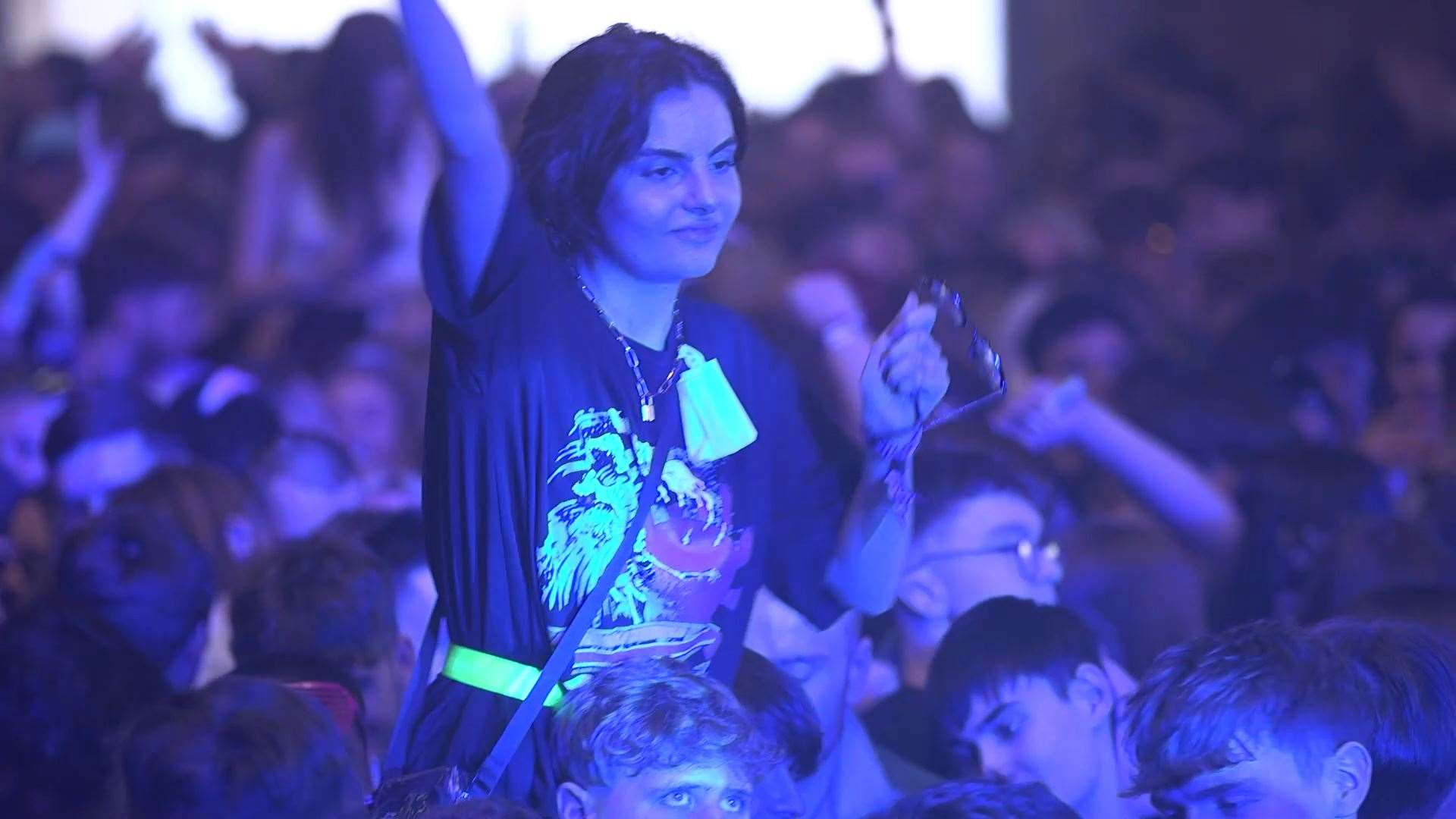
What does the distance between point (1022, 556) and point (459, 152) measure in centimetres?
183

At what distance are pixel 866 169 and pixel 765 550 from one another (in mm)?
4967

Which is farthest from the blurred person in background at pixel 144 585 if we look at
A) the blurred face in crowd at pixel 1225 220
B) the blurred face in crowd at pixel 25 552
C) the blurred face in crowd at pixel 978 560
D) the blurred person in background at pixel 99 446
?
the blurred face in crowd at pixel 1225 220

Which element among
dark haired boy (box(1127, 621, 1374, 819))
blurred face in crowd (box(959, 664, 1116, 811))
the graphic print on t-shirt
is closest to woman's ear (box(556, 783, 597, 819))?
the graphic print on t-shirt

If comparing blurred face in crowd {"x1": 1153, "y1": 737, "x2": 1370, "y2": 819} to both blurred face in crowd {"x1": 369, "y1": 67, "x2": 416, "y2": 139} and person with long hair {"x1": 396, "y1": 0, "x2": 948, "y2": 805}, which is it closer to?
person with long hair {"x1": 396, "y1": 0, "x2": 948, "y2": 805}

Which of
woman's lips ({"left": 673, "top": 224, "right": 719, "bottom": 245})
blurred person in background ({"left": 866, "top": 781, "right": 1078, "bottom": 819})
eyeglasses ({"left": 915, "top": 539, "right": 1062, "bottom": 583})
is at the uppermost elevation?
woman's lips ({"left": 673, "top": 224, "right": 719, "bottom": 245})

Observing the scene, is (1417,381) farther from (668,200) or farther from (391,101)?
(668,200)

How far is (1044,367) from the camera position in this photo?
5477 millimetres

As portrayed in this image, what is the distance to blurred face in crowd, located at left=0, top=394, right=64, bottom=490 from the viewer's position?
491 cm

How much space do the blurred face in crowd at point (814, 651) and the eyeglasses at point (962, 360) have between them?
787 mm

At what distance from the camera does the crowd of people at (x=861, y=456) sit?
7.93ft

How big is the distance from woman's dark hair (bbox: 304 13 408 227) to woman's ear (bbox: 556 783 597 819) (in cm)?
456

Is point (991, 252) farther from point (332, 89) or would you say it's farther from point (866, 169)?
point (332, 89)

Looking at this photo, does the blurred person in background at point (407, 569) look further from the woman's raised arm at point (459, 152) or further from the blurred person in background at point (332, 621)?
the woman's raised arm at point (459, 152)

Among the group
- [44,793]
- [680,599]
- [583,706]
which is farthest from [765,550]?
[44,793]
